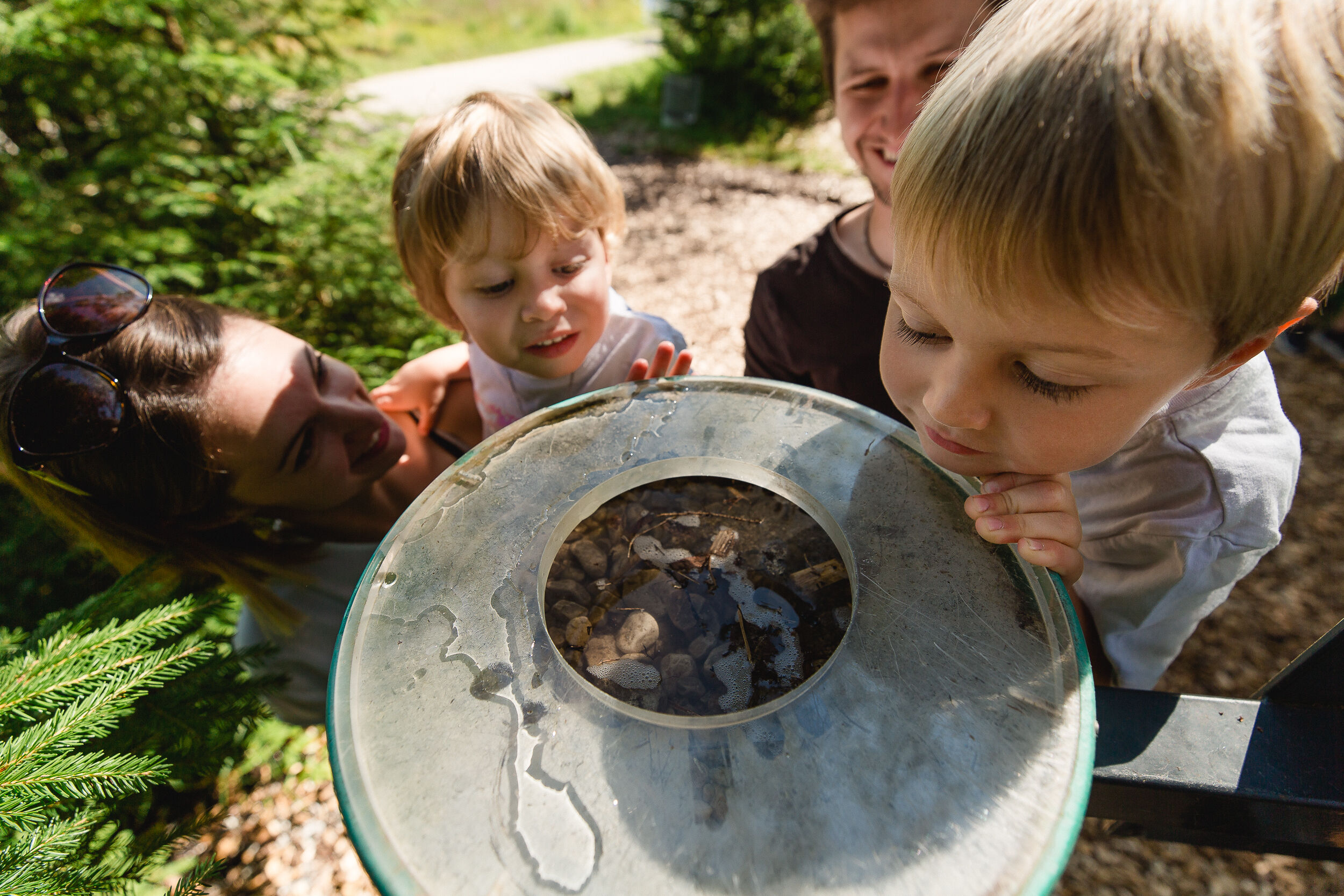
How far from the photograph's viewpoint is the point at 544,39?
453 inches

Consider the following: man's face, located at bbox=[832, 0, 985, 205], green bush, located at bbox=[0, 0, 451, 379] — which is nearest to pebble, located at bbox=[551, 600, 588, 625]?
man's face, located at bbox=[832, 0, 985, 205]

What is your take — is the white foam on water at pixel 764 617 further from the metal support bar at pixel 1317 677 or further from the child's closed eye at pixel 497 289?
the child's closed eye at pixel 497 289

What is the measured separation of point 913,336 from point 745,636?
0.48 m

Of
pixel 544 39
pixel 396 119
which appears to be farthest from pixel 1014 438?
pixel 544 39

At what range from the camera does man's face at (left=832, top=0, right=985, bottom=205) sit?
137 centimetres

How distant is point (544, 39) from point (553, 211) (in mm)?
12270

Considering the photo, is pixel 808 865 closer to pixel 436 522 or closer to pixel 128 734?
pixel 436 522

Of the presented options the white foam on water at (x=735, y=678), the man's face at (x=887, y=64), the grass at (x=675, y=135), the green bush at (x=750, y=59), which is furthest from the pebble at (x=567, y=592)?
the green bush at (x=750, y=59)

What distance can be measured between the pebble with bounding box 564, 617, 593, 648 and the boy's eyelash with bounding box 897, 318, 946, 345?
0.60 m

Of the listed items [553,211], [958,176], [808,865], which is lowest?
[808,865]

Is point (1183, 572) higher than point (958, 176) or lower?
lower

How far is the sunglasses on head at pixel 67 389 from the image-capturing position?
1.25 meters

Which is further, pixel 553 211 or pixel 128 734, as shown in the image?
pixel 553 211

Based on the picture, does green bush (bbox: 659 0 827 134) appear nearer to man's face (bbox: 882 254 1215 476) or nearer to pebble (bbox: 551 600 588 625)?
man's face (bbox: 882 254 1215 476)
